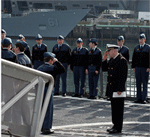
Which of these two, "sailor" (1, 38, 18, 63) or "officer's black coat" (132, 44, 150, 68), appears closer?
"sailor" (1, 38, 18, 63)

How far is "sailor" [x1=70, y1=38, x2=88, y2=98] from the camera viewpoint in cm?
842

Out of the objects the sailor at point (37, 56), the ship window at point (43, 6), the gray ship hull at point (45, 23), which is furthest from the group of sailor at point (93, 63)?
the ship window at point (43, 6)

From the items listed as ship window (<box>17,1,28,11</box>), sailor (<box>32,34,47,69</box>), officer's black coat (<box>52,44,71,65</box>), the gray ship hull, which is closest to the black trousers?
officer's black coat (<box>52,44,71,65</box>)

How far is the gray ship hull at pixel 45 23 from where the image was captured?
54.3 meters

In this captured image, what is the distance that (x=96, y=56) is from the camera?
8.18 meters

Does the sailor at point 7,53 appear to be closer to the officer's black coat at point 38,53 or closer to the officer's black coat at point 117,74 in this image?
the officer's black coat at point 117,74

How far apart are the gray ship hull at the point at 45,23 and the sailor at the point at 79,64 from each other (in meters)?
46.6

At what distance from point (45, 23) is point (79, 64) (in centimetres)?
4795

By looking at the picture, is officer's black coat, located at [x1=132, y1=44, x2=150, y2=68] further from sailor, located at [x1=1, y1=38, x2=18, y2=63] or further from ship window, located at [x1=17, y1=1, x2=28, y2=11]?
ship window, located at [x1=17, y1=1, x2=28, y2=11]

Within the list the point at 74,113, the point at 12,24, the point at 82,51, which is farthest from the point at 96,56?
the point at 12,24

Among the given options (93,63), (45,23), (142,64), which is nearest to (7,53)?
(93,63)

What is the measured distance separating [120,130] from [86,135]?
0.64 m

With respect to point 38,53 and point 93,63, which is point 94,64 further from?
point 38,53

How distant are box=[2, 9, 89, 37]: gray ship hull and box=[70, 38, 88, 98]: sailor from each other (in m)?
46.6
